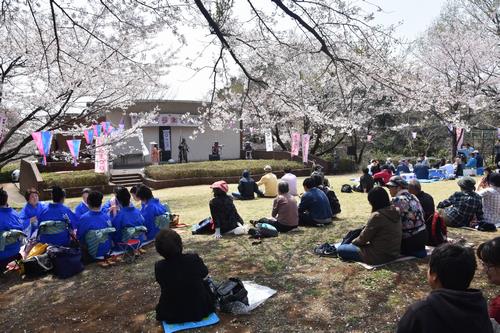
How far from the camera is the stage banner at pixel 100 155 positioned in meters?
14.6

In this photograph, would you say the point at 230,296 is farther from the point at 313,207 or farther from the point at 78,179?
the point at 78,179

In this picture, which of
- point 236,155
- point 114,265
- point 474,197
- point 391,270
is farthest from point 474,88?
point 114,265

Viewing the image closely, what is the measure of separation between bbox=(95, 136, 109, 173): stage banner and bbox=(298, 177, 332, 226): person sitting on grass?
9.41 meters

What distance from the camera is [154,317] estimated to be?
12.5 ft

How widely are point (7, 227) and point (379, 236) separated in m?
5.10

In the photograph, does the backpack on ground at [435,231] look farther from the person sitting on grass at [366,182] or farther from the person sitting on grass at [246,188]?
the person sitting on grass at [246,188]

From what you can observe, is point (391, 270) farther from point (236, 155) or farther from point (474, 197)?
point (236, 155)

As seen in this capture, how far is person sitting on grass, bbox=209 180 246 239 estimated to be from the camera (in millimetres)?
6793

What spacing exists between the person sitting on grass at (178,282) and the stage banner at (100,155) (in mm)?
11586

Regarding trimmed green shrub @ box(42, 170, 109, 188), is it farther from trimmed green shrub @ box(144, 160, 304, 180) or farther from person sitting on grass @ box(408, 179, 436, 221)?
person sitting on grass @ box(408, 179, 436, 221)

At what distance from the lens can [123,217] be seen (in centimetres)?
588

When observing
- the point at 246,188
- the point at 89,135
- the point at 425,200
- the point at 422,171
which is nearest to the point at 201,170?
the point at 89,135

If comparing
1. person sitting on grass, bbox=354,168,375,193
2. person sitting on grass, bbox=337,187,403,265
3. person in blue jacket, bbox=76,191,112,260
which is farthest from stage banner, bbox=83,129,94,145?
person sitting on grass, bbox=337,187,403,265

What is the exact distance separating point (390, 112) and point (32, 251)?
24359mm
